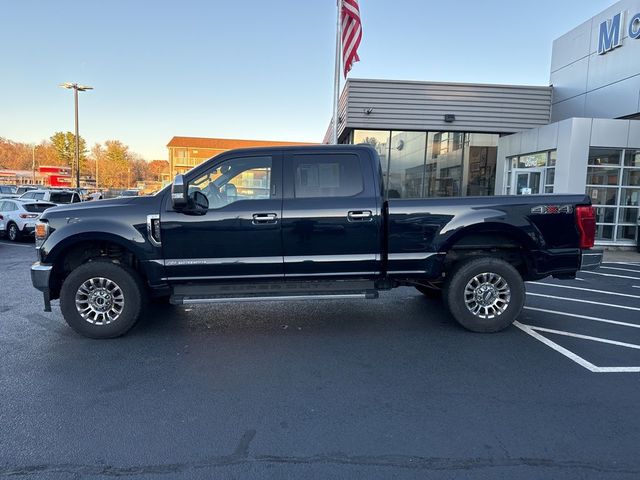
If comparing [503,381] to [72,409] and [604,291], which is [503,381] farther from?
[604,291]

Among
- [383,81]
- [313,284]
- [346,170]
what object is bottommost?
[313,284]

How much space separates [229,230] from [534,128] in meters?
12.4

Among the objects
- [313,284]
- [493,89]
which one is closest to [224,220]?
[313,284]

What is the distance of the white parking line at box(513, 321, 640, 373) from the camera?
4230 mm

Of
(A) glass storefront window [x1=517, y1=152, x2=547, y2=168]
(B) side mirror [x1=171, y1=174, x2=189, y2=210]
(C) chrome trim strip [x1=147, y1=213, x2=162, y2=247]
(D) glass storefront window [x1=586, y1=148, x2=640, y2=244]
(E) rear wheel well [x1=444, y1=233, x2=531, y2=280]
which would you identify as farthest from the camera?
(A) glass storefront window [x1=517, y1=152, x2=547, y2=168]

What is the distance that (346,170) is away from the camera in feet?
17.0

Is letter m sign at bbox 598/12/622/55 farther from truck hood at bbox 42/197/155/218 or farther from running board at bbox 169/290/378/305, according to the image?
truck hood at bbox 42/197/155/218

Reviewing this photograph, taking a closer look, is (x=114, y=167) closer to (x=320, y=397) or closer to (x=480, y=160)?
(x=480, y=160)

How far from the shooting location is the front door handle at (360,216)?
16.4 ft

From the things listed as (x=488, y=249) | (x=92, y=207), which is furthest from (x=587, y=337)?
(x=92, y=207)

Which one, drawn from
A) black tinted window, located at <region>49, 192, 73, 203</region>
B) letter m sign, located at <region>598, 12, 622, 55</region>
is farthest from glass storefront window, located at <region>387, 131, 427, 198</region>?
black tinted window, located at <region>49, 192, 73, 203</region>

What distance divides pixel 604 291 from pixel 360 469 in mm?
6836

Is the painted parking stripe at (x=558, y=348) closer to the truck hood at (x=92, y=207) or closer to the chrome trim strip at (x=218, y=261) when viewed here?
the chrome trim strip at (x=218, y=261)

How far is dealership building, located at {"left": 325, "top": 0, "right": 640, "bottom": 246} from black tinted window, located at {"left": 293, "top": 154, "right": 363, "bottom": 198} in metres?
9.75
